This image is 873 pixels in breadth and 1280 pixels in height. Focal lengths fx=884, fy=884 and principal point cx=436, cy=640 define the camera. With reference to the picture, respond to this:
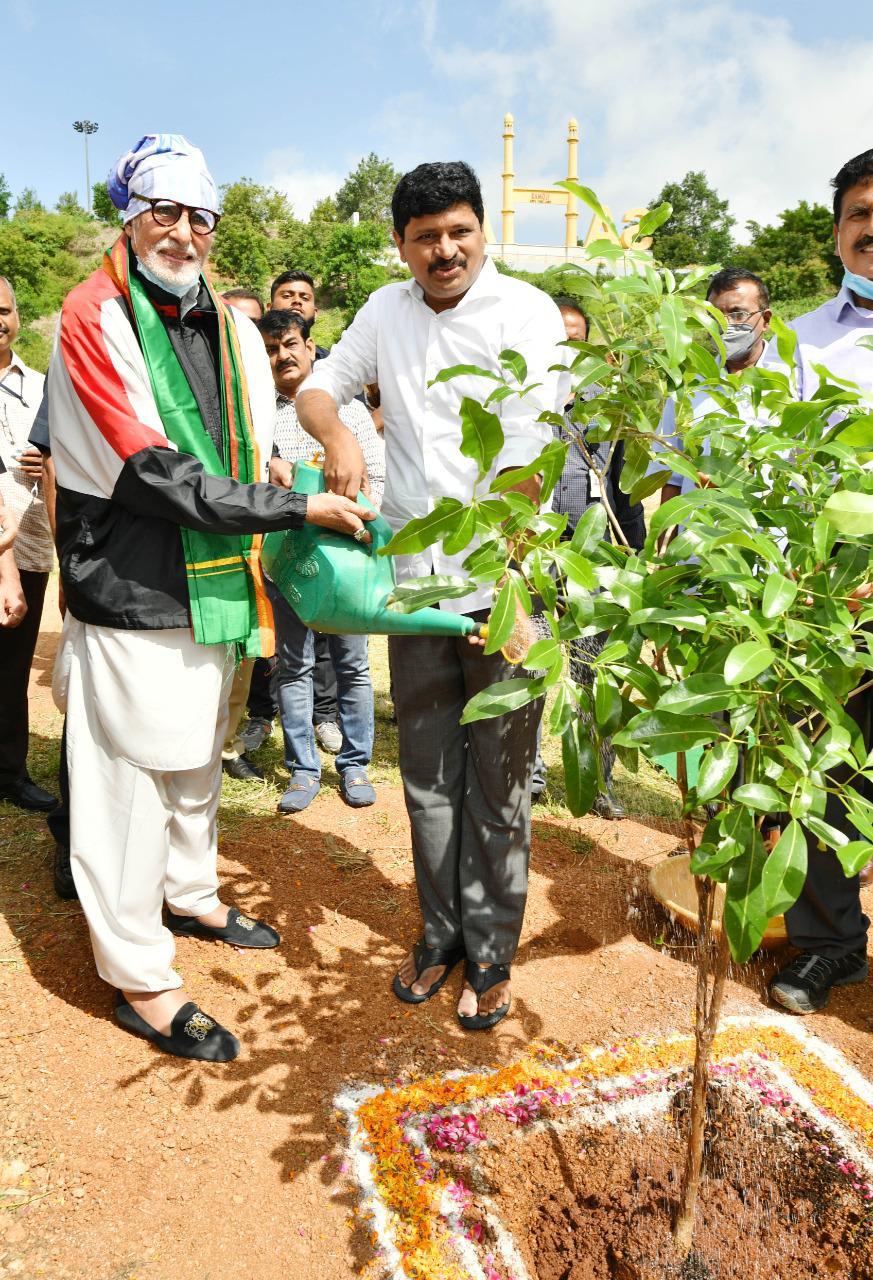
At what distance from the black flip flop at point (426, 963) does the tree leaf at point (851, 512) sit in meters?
2.03

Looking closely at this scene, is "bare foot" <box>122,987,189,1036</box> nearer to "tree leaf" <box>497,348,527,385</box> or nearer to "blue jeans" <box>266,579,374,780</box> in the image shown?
"blue jeans" <box>266,579,374,780</box>

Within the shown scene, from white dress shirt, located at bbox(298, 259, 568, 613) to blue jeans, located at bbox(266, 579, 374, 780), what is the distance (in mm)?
1650

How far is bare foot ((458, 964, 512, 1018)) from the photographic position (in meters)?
2.53

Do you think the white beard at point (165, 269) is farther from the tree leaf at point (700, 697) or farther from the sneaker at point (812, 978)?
the sneaker at point (812, 978)

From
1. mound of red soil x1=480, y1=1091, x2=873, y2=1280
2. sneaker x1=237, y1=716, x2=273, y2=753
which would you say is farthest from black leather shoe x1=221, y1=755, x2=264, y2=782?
mound of red soil x1=480, y1=1091, x2=873, y2=1280

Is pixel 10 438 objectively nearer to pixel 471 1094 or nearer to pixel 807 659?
pixel 471 1094

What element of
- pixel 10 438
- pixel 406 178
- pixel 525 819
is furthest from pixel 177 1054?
pixel 10 438

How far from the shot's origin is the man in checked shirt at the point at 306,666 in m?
3.99

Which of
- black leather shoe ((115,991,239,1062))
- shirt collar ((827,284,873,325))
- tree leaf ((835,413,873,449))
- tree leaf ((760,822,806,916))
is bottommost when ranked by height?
black leather shoe ((115,991,239,1062))

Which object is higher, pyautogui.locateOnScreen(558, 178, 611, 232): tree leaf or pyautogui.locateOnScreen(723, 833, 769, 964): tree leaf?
pyautogui.locateOnScreen(558, 178, 611, 232): tree leaf

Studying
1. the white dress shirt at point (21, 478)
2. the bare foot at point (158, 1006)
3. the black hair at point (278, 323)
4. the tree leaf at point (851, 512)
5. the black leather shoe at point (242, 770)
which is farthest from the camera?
the black leather shoe at point (242, 770)

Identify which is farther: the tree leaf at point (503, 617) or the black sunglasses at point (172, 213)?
the black sunglasses at point (172, 213)

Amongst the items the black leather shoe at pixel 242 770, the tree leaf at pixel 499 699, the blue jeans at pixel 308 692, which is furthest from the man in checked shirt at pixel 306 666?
the tree leaf at pixel 499 699

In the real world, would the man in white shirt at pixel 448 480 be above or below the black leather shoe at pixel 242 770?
above
